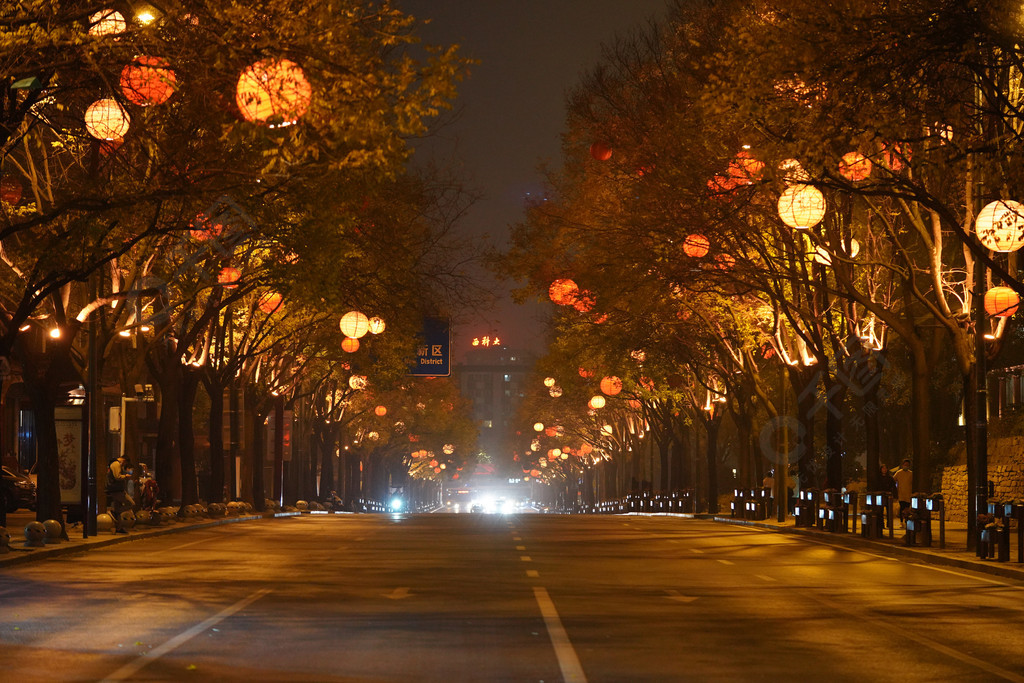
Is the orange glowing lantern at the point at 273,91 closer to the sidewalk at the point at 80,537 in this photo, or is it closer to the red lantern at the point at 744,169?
the sidewalk at the point at 80,537

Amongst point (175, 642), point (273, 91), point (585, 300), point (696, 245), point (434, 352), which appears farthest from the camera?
point (434, 352)

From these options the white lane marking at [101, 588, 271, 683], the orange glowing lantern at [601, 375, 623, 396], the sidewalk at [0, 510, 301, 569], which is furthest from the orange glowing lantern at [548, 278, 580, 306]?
the white lane marking at [101, 588, 271, 683]

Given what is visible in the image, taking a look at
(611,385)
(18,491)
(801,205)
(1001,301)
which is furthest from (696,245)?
(18,491)

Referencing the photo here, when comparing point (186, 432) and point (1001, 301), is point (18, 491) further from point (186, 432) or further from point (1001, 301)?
point (1001, 301)

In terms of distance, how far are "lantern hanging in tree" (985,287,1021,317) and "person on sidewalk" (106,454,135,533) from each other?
734 inches

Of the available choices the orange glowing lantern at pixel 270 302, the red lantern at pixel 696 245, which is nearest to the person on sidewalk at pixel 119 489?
the orange glowing lantern at pixel 270 302

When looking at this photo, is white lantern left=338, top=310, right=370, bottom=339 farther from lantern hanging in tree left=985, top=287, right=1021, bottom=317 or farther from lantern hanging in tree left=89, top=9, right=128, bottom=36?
lantern hanging in tree left=89, top=9, right=128, bottom=36

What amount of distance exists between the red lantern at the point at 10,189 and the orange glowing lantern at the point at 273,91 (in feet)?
41.9

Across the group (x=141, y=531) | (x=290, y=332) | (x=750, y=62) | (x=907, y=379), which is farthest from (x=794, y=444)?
(x=750, y=62)

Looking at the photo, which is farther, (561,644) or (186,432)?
(186,432)

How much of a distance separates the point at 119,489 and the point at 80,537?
354 centimetres

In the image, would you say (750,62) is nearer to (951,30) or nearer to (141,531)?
(951,30)

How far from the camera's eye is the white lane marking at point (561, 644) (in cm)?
1083

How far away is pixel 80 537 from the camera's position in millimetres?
30859
